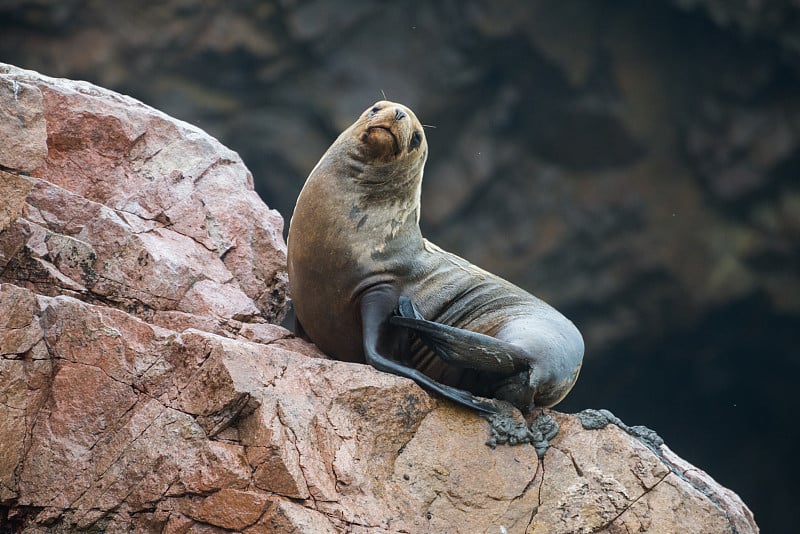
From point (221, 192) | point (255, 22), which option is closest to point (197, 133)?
point (221, 192)

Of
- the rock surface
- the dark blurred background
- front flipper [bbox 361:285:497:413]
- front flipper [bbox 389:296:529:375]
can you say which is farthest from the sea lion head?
the dark blurred background

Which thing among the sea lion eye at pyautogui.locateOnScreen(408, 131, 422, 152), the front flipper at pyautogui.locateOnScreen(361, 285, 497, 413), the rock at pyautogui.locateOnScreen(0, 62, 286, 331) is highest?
the sea lion eye at pyautogui.locateOnScreen(408, 131, 422, 152)

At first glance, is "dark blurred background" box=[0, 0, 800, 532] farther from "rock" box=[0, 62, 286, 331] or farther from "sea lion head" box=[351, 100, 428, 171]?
"sea lion head" box=[351, 100, 428, 171]

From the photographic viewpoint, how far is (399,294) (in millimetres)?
5059

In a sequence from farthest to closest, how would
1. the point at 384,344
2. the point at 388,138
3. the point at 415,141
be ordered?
Answer: the point at 415,141, the point at 388,138, the point at 384,344

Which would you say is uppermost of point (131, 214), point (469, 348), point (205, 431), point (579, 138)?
point (131, 214)

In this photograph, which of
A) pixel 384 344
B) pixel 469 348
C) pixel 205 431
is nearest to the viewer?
pixel 205 431

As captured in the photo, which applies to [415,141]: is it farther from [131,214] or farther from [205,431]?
[205,431]

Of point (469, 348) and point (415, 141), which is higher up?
point (415, 141)

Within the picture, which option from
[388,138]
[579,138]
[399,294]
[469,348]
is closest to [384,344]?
[399,294]

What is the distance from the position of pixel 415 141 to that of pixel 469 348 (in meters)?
1.31

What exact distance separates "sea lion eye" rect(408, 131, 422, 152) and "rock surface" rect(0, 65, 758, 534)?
1243 millimetres

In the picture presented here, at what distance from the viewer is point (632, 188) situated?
1625 cm

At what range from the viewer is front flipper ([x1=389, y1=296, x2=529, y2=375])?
464cm
